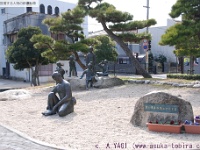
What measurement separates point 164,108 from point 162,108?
42mm

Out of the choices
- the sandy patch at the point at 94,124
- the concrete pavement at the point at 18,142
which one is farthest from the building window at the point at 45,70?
the concrete pavement at the point at 18,142

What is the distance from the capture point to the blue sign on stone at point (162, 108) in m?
5.70

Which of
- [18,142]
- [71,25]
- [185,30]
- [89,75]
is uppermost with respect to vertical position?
[71,25]

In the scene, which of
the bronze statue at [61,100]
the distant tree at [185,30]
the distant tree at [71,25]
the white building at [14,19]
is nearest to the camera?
the bronze statue at [61,100]

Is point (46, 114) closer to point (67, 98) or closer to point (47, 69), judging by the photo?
point (67, 98)

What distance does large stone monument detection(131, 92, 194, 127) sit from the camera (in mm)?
5711

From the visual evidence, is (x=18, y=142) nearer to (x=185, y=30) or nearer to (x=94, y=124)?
(x=94, y=124)

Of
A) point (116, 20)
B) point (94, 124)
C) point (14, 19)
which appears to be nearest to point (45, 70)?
point (14, 19)

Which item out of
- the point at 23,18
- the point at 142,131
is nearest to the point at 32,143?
the point at 142,131

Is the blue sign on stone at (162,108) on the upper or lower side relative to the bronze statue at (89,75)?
lower

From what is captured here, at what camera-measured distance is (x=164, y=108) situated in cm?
577

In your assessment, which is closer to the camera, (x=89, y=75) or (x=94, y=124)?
(x=94, y=124)

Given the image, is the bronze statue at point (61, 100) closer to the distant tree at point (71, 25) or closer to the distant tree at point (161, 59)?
the distant tree at point (71, 25)

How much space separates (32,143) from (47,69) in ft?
73.6
